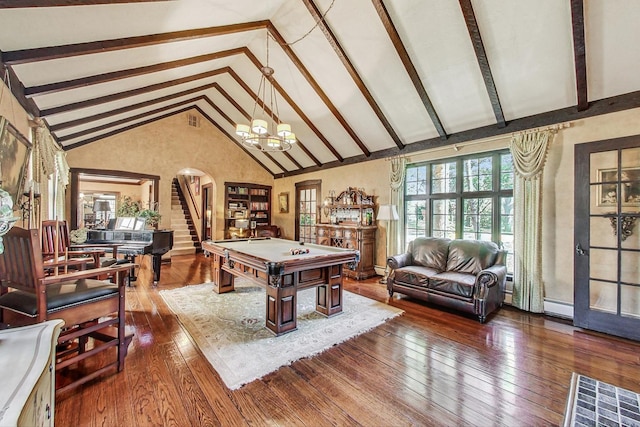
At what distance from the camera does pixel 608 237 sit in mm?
3305

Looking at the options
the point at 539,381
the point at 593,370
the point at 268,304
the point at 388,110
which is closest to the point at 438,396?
the point at 539,381

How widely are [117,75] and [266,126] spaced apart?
2043 millimetres

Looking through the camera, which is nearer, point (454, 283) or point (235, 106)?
point (454, 283)

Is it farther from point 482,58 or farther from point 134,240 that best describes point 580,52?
point 134,240

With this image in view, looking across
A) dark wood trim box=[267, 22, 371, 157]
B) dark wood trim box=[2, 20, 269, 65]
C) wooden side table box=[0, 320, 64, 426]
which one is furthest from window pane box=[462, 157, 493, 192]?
wooden side table box=[0, 320, 64, 426]

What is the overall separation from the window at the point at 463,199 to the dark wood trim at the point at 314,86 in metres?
1.29

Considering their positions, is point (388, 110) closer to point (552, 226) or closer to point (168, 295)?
point (552, 226)

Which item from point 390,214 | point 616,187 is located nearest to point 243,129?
point 390,214

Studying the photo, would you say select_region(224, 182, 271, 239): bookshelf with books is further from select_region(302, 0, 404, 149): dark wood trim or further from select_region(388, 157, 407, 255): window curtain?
select_region(302, 0, 404, 149): dark wood trim

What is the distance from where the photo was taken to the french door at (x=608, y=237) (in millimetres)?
3141

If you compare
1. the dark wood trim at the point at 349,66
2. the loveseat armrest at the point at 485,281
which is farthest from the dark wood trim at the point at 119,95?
the loveseat armrest at the point at 485,281

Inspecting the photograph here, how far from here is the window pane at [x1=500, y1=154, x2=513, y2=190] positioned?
14.4 feet

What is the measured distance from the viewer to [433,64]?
3820 millimetres

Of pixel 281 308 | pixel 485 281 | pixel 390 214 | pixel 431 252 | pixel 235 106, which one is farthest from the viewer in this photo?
pixel 235 106
